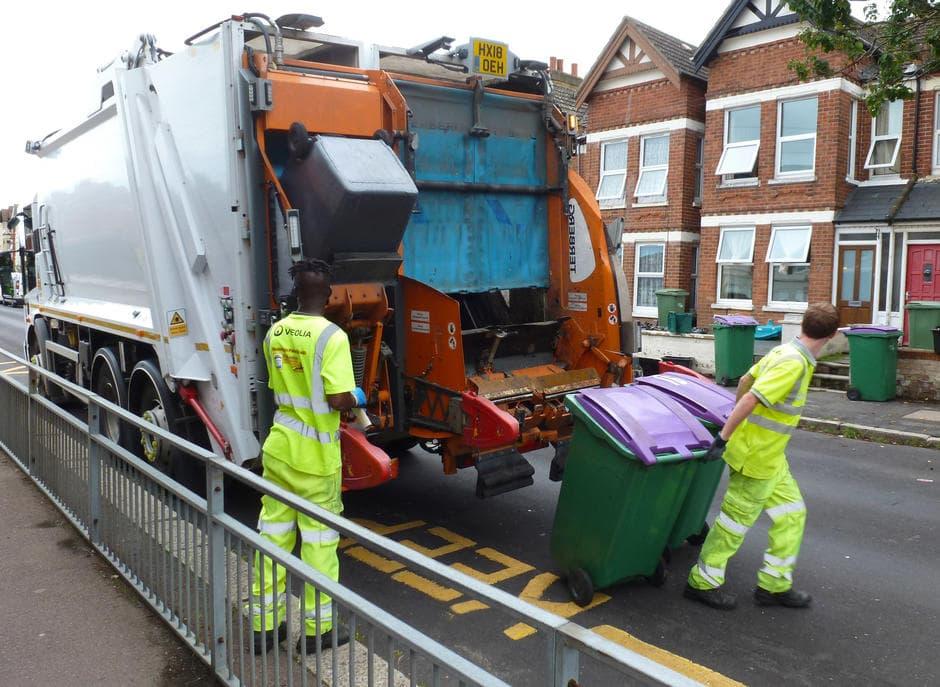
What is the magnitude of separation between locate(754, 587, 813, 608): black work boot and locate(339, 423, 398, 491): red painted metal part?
1.97 metres

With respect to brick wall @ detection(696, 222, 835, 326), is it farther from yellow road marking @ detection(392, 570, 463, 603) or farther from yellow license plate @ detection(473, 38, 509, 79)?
yellow road marking @ detection(392, 570, 463, 603)

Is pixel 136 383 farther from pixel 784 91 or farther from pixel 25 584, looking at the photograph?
pixel 784 91

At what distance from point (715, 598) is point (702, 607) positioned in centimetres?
9

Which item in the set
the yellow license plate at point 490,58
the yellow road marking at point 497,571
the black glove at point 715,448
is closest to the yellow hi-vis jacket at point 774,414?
the black glove at point 715,448

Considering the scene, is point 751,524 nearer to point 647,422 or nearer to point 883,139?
point 647,422

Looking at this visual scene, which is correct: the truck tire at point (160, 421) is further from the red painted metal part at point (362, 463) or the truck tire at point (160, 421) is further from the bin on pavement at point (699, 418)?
the bin on pavement at point (699, 418)

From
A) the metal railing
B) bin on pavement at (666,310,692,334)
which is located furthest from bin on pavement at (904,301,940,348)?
the metal railing

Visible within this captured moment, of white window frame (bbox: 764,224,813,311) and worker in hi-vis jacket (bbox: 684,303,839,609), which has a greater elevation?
white window frame (bbox: 764,224,813,311)

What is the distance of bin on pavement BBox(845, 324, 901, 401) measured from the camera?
33.7ft

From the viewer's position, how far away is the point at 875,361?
34.1 ft

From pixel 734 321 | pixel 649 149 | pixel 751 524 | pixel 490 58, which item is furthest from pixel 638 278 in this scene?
pixel 751 524

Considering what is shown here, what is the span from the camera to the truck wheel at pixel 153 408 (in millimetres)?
5070

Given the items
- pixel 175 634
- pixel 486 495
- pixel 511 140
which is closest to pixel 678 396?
pixel 486 495

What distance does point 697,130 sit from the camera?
18.1 metres
